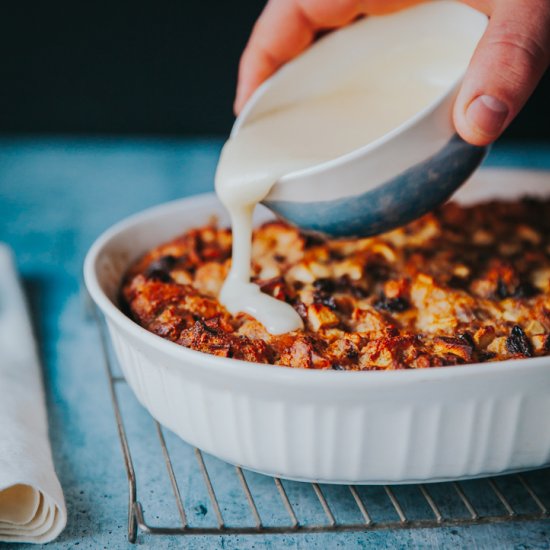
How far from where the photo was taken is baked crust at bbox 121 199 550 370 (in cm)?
115

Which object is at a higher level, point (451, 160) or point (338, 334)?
point (451, 160)

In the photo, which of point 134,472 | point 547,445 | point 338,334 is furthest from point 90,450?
point 547,445

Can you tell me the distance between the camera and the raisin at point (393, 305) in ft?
4.22

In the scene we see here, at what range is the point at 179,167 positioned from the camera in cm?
289

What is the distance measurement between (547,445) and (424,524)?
0.75 feet

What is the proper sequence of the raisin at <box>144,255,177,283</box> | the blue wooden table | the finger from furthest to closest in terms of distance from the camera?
the finger, the raisin at <box>144,255,177,283</box>, the blue wooden table

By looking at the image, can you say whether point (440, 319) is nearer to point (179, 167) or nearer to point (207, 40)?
point (179, 167)

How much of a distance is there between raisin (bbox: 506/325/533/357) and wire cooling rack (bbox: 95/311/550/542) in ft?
0.71

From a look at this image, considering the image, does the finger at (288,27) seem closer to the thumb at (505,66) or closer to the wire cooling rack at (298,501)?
the thumb at (505,66)

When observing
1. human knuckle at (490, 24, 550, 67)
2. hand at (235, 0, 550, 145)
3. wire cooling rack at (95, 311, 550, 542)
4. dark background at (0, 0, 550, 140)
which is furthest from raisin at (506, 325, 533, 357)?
dark background at (0, 0, 550, 140)

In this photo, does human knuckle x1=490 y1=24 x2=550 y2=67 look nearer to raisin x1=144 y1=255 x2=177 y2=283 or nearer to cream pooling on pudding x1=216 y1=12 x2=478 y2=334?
cream pooling on pudding x1=216 y1=12 x2=478 y2=334

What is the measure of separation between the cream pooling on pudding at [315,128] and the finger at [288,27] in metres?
0.04

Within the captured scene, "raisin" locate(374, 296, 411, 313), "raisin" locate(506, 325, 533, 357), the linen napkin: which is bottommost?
the linen napkin

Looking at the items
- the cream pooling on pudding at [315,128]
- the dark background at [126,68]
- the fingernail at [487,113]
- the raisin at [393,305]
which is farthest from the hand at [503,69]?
the dark background at [126,68]
